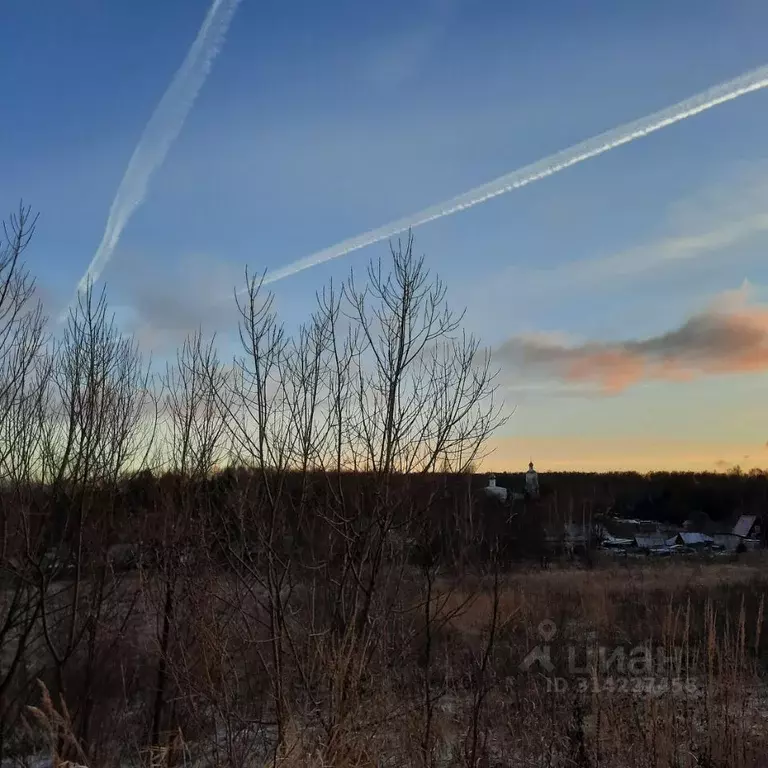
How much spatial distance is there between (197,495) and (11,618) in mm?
1877

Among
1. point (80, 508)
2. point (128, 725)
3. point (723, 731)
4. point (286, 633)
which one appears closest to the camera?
point (286, 633)

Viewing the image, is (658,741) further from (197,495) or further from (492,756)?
(197,495)

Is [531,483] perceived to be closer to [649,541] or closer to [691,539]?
[649,541]

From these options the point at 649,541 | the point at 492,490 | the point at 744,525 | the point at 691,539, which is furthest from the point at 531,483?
the point at 492,490

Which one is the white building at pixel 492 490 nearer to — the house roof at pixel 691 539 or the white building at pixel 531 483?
the white building at pixel 531 483

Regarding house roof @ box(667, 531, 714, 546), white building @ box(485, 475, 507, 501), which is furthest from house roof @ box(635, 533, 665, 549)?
white building @ box(485, 475, 507, 501)

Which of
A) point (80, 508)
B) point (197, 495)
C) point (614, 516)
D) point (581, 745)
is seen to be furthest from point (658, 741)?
point (614, 516)

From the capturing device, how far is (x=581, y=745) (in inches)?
215

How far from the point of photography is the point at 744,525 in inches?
1903

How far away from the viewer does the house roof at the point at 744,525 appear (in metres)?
47.3

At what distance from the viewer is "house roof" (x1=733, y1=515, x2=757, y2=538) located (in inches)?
1861

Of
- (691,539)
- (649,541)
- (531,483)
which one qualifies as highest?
(531,483)

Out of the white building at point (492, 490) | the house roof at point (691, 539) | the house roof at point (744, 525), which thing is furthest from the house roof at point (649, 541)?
the white building at point (492, 490)

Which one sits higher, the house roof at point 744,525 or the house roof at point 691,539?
the house roof at point 744,525
